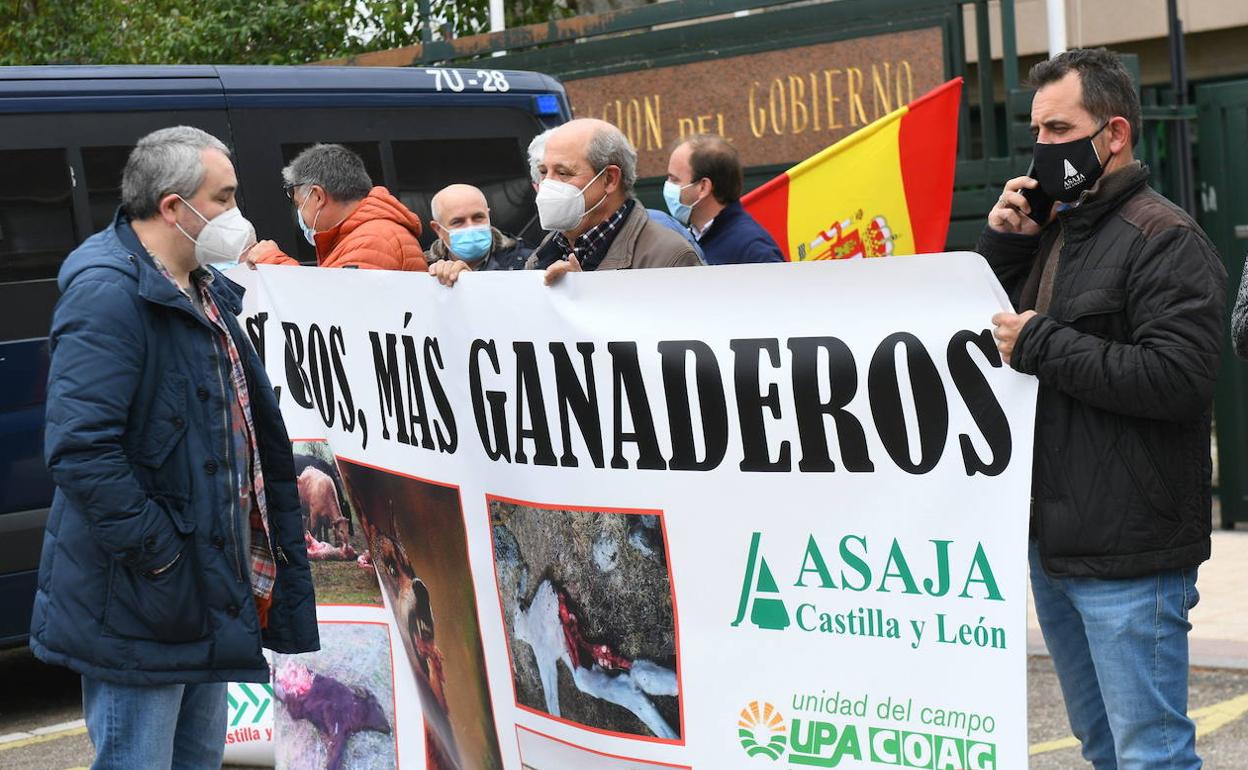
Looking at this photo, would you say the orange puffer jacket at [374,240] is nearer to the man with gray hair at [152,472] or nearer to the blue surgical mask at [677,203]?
the blue surgical mask at [677,203]

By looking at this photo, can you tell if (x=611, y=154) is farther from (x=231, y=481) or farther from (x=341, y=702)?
(x=341, y=702)

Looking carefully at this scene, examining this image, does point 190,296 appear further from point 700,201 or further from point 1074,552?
point 700,201

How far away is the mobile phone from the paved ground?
6.91 ft

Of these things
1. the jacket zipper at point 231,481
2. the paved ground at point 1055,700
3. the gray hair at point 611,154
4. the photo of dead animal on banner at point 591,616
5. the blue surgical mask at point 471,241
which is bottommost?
the paved ground at point 1055,700

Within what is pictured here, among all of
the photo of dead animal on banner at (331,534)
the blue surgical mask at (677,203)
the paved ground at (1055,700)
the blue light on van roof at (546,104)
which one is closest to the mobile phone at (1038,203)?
the photo of dead animal on banner at (331,534)

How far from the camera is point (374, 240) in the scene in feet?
18.7

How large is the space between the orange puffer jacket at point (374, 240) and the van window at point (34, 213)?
3.49 feet

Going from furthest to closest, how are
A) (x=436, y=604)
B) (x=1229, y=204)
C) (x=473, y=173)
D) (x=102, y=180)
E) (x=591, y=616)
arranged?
(x=1229, y=204)
(x=473, y=173)
(x=102, y=180)
(x=436, y=604)
(x=591, y=616)

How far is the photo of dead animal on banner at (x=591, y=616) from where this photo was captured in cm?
360

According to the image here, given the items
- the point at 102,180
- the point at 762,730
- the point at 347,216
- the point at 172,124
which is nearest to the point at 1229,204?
the point at 347,216

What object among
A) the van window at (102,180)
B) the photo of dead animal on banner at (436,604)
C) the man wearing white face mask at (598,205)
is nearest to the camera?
the photo of dead animal on banner at (436,604)

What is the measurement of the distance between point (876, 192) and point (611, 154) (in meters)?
3.13

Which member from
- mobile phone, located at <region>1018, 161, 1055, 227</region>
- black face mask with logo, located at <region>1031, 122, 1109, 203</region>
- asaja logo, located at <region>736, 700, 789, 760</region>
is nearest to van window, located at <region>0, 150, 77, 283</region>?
asaja logo, located at <region>736, 700, 789, 760</region>

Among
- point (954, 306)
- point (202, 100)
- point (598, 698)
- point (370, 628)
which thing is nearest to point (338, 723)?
point (370, 628)
